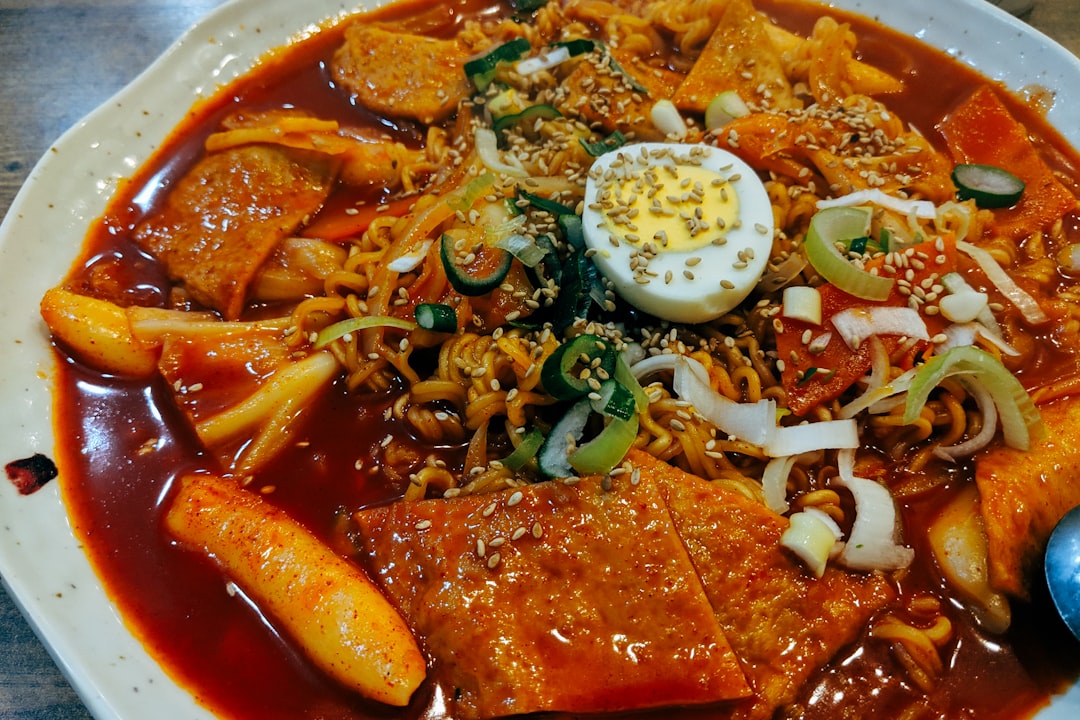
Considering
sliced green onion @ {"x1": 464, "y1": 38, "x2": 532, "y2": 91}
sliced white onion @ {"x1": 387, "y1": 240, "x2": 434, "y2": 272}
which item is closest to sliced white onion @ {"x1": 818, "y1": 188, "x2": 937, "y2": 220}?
sliced white onion @ {"x1": 387, "y1": 240, "x2": 434, "y2": 272}

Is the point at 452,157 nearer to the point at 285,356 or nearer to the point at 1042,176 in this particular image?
the point at 285,356

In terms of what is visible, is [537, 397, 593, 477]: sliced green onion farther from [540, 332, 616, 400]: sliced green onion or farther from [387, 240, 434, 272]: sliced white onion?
[387, 240, 434, 272]: sliced white onion

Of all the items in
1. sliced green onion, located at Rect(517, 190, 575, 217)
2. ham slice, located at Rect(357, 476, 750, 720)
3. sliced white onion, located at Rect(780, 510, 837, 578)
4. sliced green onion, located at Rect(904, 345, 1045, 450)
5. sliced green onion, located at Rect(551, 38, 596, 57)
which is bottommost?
ham slice, located at Rect(357, 476, 750, 720)

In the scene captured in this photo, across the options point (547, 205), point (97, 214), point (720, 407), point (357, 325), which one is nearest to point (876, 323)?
point (720, 407)

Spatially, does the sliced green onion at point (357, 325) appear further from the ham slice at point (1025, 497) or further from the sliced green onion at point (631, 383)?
the ham slice at point (1025, 497)

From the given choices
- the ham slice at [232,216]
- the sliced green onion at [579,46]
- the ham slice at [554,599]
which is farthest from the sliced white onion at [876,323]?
the ham slice at [232,216]

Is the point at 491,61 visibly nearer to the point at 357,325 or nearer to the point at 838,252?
the point at 357,325
